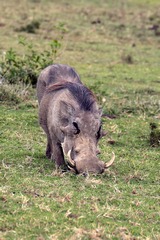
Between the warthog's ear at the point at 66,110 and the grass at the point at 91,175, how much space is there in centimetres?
51

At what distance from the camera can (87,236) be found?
87.9 inches

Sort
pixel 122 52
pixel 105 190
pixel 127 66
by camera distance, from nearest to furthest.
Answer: pixel 105 190, pixel 127 66, pixel 122 52

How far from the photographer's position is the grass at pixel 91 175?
2.37m

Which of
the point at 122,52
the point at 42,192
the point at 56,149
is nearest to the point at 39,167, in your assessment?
the point at 56,149

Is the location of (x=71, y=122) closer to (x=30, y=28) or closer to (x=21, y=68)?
(x=21, y=68)

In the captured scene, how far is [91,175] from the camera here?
2916mm

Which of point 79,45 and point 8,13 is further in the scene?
point 8,13

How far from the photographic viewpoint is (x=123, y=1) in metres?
20.1

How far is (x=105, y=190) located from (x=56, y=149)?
823 millimetres

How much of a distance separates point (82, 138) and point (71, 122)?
0.23 m

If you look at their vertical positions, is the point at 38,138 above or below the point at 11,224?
below

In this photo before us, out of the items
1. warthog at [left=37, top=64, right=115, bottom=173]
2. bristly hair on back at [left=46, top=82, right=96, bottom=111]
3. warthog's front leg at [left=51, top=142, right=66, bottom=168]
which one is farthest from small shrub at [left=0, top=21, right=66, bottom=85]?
warthog's front leg at [left=51, top=142, right=66, bottom=168]

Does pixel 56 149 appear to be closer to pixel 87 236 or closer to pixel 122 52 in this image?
pixel 87 236

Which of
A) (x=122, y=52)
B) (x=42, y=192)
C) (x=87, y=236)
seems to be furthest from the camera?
(x=122, y=52)
